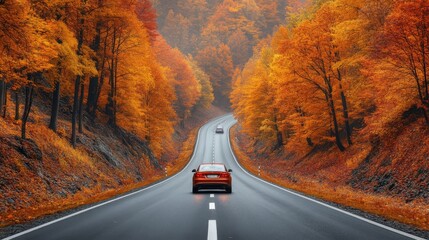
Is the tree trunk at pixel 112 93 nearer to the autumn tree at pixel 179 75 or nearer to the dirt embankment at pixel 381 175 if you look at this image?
the dirt embankment at pixel 381 175

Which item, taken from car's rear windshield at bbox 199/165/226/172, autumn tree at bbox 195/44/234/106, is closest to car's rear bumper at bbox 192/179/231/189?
car's rear windshield at bbox 199/165/226/172

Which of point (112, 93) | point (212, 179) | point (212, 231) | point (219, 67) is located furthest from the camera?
point (219, 67)

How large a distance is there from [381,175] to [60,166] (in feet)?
53.1

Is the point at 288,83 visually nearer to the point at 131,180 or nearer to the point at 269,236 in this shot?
the point at 131,180

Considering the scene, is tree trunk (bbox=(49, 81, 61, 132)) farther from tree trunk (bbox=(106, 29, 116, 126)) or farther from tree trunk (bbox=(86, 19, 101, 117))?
tree trunk (bbox=(106, 29, 116, 126))

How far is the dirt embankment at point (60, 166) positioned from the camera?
45.6 feet

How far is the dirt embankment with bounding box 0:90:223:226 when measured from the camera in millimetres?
13902

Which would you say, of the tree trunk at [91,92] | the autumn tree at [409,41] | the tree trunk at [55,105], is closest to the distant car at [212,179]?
the autumn tree at [409,41]

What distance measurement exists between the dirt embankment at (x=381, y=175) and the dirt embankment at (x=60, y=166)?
34.0 feet

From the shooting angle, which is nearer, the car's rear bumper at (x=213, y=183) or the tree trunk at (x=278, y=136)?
the car's rear bumper at (x=213, y=183)

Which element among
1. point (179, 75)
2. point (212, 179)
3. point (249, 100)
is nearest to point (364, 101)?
point (212, 179)

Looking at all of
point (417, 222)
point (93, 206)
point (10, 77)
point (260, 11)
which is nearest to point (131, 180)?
point (10, 77)

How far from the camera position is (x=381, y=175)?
1892 centimetres

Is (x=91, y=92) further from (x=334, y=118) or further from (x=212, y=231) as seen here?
(x=212, y=231)
